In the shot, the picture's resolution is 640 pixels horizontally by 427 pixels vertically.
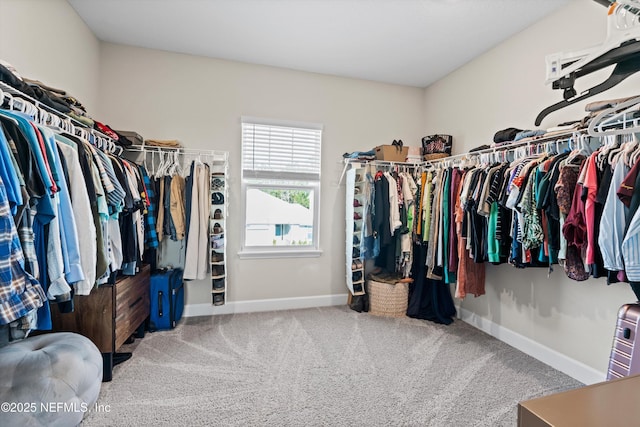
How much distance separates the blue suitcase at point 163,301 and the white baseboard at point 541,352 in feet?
9.58

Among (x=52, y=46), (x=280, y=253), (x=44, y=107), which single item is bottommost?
(x=280, y=253)

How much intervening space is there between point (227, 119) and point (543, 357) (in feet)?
11.8

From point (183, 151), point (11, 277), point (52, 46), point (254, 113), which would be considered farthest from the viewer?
point (254, 113)

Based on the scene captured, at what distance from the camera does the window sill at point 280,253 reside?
3355 millimetres

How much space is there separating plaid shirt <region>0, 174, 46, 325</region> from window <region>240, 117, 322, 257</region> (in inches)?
87.4

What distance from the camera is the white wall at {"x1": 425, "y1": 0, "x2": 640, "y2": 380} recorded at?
6.73 ft

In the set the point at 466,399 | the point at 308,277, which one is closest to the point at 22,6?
the point at 308,277

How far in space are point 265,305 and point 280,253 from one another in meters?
0.60

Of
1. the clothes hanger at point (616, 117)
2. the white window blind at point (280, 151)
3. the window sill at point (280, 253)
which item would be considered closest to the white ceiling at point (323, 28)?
the white window blind at point (280, 151)

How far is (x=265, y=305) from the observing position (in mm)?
3400

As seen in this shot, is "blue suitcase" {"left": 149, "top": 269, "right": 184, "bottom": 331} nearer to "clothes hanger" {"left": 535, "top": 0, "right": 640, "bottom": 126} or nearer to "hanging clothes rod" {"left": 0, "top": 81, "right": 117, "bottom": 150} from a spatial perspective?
"hanging clothes rod" {"left": 0, "top": 81, "right": 117, "bottom": 150}

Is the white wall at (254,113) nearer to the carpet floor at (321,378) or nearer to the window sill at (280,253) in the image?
the window sill at (280,253)

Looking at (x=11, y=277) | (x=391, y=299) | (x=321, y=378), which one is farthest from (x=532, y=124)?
(x=11, y=277)

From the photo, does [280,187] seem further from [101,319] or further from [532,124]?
[532,124]
